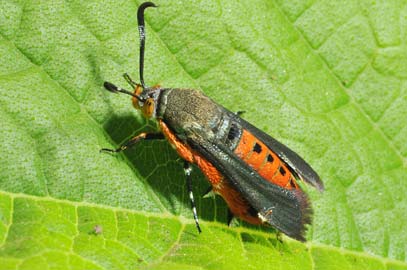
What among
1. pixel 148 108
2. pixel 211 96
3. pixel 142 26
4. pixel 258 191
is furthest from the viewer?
pixel 211 96

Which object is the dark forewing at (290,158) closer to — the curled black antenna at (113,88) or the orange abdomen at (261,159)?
the orange abdomen at (261,159)

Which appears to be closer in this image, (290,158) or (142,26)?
(142,26)

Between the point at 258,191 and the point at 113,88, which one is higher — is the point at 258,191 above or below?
below

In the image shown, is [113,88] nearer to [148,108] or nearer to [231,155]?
[148,108]

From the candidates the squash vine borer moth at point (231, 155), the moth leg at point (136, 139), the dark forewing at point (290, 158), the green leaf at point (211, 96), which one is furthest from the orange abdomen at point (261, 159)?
the moth leg at point (136, 139)

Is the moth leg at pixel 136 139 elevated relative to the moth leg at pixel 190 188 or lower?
elevated

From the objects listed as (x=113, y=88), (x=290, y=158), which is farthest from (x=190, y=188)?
(x=113, y=88)
